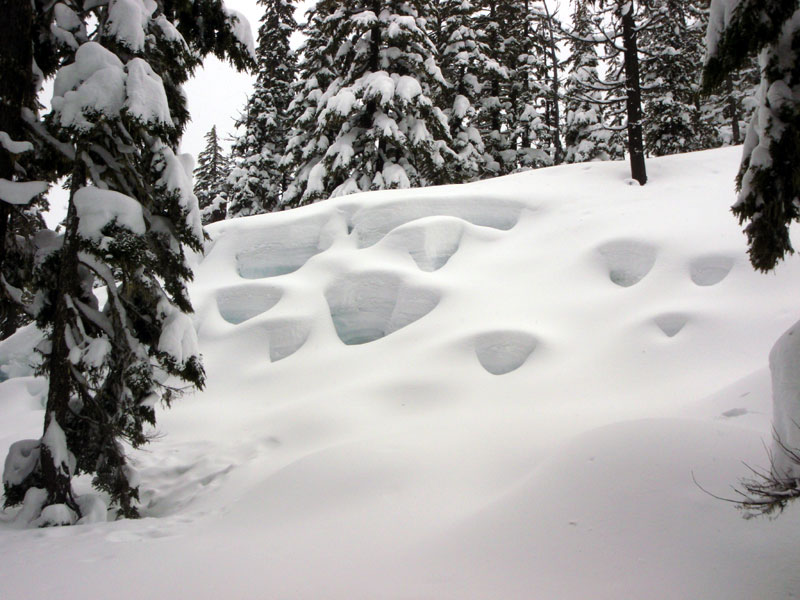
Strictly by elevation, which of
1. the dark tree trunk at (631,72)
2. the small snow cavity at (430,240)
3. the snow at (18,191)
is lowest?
the small snow cavity at (430,240)

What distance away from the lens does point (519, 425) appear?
243 inches

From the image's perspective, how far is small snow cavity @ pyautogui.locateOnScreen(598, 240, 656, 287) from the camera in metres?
8.91

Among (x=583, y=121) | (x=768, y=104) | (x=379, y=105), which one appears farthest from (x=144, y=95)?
(x=583, y=121)

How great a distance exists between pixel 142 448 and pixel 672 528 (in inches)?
270

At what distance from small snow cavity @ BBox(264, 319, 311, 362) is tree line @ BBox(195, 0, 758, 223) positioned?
18.2 feet

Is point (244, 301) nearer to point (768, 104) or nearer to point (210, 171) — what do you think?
point (768, 104)

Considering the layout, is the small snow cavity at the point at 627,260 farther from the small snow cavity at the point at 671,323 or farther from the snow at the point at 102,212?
the snow at the point at 102,212

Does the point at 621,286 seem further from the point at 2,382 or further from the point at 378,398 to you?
the point at 2,382

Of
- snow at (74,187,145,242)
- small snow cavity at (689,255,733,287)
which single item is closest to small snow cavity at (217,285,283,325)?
snow at (74,187,145,242)

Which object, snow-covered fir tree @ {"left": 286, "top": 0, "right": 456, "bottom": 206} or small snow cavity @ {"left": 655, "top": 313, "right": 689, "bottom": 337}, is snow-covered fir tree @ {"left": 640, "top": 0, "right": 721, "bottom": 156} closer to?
snow-covered fir tree @ {"left": 286, "top": 0, "right": 456, "bottom": 206}

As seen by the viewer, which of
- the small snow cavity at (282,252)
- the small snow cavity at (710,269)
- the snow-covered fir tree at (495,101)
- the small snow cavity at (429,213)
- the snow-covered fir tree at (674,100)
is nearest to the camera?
the small snow cavity at (710,269)

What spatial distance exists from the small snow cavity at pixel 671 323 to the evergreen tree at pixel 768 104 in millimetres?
3689

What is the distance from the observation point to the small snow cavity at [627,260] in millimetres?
8914

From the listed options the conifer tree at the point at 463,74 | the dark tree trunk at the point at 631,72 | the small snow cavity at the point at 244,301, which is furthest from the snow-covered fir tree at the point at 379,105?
the small snow cavity at the point at 244,301
